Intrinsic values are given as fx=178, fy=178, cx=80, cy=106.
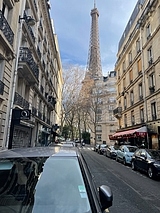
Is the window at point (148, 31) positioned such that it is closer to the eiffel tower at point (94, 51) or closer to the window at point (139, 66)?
the window at point (139, 66)

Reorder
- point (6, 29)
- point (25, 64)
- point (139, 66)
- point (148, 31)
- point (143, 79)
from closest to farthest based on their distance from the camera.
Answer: point (6, 29), point (25, 64), point (143, 79), point (148, 31), point (139, 66)

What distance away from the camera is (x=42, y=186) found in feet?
7.11

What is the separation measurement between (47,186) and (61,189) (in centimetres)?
18

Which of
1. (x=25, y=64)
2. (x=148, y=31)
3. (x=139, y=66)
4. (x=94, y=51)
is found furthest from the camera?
(x=94, y=51)

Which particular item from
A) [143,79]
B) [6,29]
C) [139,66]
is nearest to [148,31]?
[139,66]

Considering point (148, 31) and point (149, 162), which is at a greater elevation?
point (148, 31)

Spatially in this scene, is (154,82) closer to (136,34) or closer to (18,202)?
(136,34)

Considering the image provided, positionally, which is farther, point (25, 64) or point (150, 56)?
point (150, 56)

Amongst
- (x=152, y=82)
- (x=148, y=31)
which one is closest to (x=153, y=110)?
(x=152, y=82)

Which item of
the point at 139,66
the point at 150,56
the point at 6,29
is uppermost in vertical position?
the point at 150,56

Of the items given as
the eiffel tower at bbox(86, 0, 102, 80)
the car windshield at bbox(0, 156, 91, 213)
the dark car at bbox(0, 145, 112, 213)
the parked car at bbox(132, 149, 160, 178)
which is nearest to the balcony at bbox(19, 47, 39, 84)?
the parked car at bbox(132, 149, 160, 178)

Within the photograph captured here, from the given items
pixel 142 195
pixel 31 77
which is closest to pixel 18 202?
pixel 142 195

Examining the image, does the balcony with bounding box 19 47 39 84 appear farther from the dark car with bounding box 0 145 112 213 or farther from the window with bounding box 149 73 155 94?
the window with bounding box 149 73 155 94

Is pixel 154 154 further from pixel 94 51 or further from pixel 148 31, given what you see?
pixel 94 51
